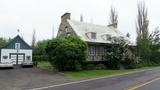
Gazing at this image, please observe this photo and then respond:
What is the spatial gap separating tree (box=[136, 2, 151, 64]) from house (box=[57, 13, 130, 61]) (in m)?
5.69

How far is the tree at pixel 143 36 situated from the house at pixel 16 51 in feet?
66.8

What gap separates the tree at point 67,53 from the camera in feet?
104

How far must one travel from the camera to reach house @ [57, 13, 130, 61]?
40.7m

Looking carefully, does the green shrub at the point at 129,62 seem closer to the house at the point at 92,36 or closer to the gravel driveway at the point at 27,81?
the house at the point at 92,36

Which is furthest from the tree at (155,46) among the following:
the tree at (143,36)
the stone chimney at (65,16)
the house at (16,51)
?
the house at (16,51)

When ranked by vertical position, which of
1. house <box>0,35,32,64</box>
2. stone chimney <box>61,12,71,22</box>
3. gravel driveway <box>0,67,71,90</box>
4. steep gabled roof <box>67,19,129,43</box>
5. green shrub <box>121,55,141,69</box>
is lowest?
gravel driveway <box>0,67,71,90</box>

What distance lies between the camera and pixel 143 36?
173 feet

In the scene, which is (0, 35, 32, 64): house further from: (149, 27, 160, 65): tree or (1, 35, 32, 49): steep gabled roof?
(149, 27, 160, 65): tree

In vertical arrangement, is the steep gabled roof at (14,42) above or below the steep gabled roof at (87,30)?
below

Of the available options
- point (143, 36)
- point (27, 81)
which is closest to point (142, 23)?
point (143, 36)

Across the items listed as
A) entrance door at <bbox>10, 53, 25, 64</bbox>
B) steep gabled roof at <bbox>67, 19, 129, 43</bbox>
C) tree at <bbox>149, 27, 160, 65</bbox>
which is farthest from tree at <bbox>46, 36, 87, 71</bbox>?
tree at <bbox>149, 27, 160, 65</bbox>

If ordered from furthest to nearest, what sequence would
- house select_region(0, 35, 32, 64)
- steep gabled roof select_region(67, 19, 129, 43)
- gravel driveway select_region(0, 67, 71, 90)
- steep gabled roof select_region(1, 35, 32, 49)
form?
steep gabled roof select_region(1, 35, 32, 49) → house select_region(0, 35, 32, 64) → steep gabled roof select_region(67, 19, 129, 43) → gravel driveway select_region(0, 67, 71, 90)

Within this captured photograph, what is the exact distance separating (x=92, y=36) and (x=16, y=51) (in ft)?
46.6

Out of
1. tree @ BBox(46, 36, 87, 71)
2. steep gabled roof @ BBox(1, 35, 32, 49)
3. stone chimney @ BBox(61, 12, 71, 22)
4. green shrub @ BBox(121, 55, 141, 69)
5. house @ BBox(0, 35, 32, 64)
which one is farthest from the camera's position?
steep gabled roof @ BBox(1, 35, 32, 49)
